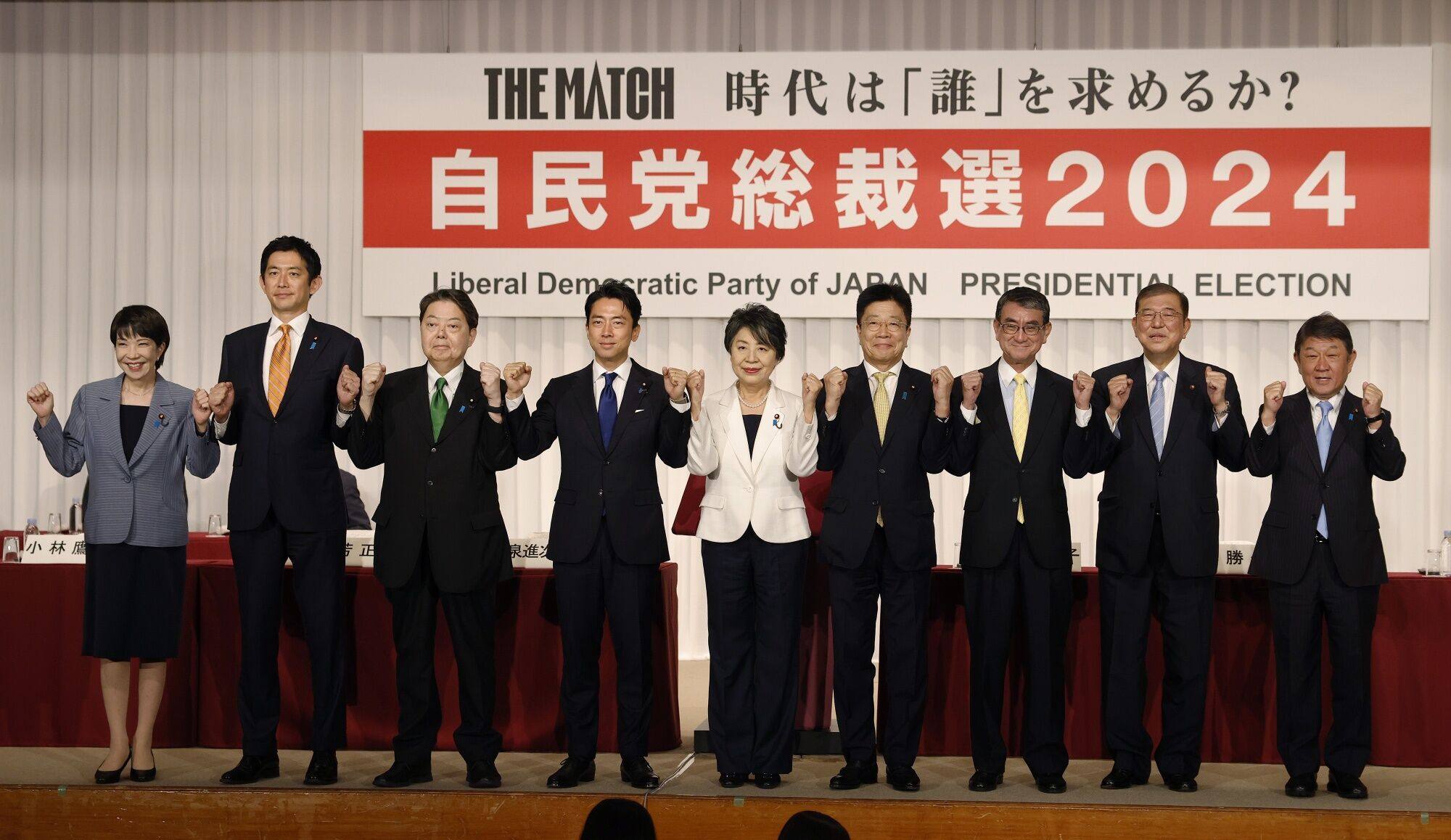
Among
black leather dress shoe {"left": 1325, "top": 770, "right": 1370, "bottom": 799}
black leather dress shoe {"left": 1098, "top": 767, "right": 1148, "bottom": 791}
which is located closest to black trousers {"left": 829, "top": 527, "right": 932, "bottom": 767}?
black leather dress shoe {"left": 1098, "top": 767, "right": 1148, "bottom": 791}

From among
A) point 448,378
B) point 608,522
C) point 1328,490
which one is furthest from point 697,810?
point 1328,490

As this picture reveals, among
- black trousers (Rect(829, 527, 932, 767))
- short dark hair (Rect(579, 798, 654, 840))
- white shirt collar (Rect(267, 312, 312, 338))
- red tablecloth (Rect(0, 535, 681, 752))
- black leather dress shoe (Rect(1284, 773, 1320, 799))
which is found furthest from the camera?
red tablecloth (Rect(0, 535, 681, 752))

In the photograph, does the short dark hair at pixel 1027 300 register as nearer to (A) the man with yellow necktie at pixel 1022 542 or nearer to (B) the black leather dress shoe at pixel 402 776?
(A) the man with yellow necktie at pixel 1022 542

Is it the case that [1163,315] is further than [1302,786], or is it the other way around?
[1163,315]

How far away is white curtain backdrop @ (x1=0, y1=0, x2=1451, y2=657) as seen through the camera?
6047 millimetres

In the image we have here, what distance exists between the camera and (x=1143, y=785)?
349 cm

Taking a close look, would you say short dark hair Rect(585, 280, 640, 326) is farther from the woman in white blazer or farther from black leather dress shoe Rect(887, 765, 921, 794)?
black leather dress shoe Rect(887, 765, 921, 794)

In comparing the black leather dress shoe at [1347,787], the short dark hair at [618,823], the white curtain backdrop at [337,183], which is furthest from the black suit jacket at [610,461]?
the white curtain backdrop at [337,183]

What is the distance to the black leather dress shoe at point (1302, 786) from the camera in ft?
11.0

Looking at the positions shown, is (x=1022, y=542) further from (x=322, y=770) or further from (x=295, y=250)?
(x=295, y=250)

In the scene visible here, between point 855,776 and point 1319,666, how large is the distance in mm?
1333

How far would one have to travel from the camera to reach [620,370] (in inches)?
139

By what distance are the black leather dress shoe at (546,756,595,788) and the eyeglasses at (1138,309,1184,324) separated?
201 centimetres

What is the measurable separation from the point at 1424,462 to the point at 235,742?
550 cm
